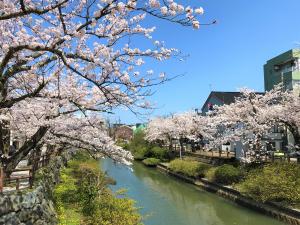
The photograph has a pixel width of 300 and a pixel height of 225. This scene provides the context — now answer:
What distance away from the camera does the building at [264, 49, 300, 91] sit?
39.9 m

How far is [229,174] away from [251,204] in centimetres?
429

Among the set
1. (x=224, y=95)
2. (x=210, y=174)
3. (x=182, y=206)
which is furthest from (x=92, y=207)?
(x=224, y=95)

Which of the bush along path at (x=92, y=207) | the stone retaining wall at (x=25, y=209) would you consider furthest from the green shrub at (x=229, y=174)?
the stone retaining wall at (x=25, y=209)

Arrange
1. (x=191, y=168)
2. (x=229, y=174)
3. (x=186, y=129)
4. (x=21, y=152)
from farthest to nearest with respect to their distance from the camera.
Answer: (x=186, y=129)
(x=191, y=168)
(x=229, y=174)
(x=21, y=152)

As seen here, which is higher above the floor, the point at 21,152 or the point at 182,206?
the point at 21,152

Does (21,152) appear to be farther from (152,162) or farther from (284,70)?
(284,70)

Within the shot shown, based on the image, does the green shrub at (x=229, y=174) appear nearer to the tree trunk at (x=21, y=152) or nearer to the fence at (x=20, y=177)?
the fence at (x=20, y=177)

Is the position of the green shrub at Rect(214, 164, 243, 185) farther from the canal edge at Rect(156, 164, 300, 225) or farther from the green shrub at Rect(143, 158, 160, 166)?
the green shrub at Rect(143, 158, 160, 166)

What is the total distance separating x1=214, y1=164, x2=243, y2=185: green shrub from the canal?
126 centimetres

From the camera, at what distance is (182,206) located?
21.3 metres

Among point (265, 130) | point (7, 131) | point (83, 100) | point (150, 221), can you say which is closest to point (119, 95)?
point (83, 100)

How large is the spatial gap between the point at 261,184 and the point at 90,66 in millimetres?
14450

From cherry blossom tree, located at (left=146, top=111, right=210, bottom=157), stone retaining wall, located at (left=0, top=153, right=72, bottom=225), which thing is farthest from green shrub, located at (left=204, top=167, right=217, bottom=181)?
stone retaining wall, located at (left=0, top=153, right=72, bottom=225)

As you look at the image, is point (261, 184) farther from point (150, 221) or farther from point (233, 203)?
point (150, 221)
